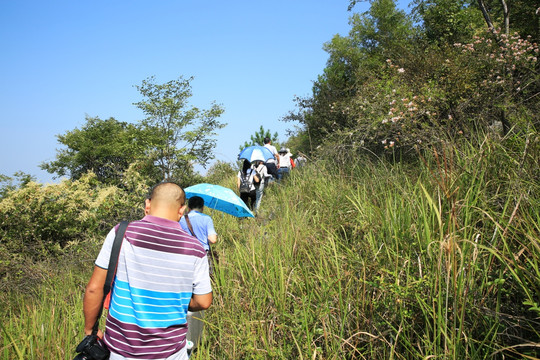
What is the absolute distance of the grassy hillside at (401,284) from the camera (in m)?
2.09

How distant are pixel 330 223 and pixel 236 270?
120 cm

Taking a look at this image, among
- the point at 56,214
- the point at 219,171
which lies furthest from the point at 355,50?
the point at 56,214

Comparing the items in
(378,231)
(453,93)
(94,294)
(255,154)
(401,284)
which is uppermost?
(453,93)

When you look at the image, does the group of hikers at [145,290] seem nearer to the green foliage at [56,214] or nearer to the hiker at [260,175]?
the hiker at [260,175]

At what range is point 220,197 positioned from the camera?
4.91m

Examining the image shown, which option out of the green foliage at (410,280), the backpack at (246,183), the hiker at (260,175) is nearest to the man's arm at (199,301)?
the green foliage at (410,280)

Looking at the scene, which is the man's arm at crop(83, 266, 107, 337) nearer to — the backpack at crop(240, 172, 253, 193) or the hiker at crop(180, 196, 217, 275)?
the hiker at crop(180, 196, 217, 275)

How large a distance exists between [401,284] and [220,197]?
2879 millimetres

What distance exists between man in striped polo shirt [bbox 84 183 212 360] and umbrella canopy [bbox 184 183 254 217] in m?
2.82

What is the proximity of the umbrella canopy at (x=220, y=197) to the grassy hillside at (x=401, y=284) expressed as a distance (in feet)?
2.86

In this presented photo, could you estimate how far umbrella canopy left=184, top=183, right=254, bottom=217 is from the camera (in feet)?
16.3

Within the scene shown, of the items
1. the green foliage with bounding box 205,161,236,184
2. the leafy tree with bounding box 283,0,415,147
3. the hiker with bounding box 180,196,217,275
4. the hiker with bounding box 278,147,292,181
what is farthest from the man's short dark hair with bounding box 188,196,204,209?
the leafy tree with bounding box 283,0,415,147

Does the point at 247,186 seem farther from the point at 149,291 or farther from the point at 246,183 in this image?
the point at 149,291

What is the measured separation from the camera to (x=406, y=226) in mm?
2949
